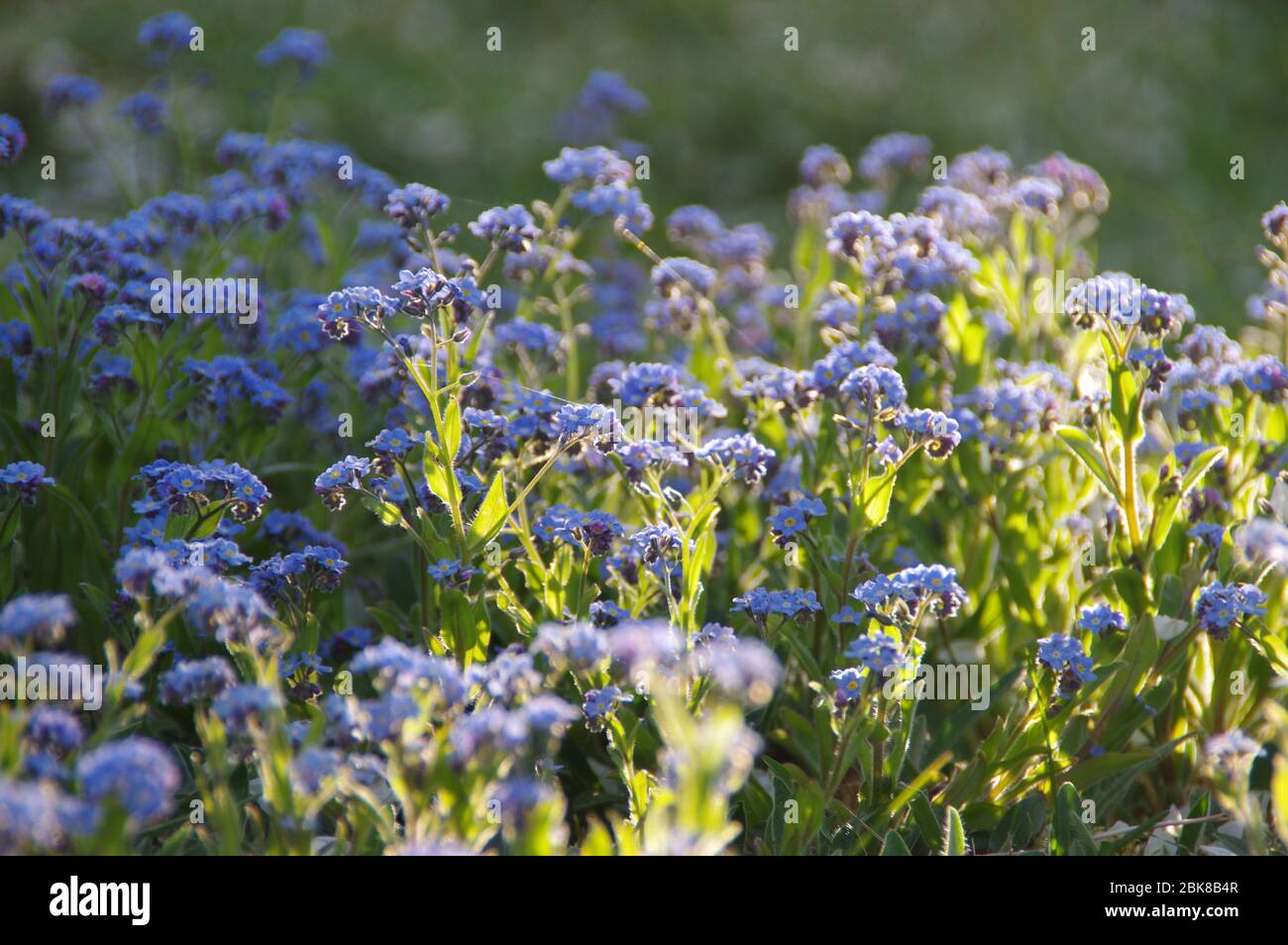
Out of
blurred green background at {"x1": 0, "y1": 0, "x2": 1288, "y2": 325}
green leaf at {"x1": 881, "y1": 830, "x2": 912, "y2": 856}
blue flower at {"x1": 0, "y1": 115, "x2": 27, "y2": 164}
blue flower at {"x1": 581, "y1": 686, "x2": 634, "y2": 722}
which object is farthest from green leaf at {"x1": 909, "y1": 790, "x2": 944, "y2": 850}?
blurred green background at {"x1": 0, "y1": 0, "x2": 1288, "y2": 325}

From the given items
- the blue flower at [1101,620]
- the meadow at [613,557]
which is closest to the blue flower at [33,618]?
the meadow at [613,557]

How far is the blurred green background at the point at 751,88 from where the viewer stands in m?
8.84

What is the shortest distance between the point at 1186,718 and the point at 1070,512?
672 millimetres

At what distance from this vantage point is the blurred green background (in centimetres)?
884

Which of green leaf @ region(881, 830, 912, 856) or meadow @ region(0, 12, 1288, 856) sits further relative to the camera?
green leaf @ region(881, 830, 912, 856)

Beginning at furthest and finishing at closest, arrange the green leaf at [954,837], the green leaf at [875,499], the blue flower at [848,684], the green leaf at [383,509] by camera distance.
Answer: the green leaf at [875,499]
the green leaf at [383,509]
the blue flower at [848,684]
the green leaf at [954,837]

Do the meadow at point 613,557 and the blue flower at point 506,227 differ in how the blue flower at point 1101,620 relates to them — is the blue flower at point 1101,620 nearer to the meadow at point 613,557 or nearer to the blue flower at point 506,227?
the meadow at point 613,557

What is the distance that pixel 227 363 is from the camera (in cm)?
348

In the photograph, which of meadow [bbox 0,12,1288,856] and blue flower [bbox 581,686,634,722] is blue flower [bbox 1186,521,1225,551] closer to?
meadow [bbox 0,12,1288,856]

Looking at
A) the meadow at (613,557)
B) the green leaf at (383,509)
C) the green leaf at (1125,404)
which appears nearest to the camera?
the meadow at (613,557)

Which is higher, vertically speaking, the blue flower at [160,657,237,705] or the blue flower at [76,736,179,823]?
the blue flower at [160,657,237,705]
